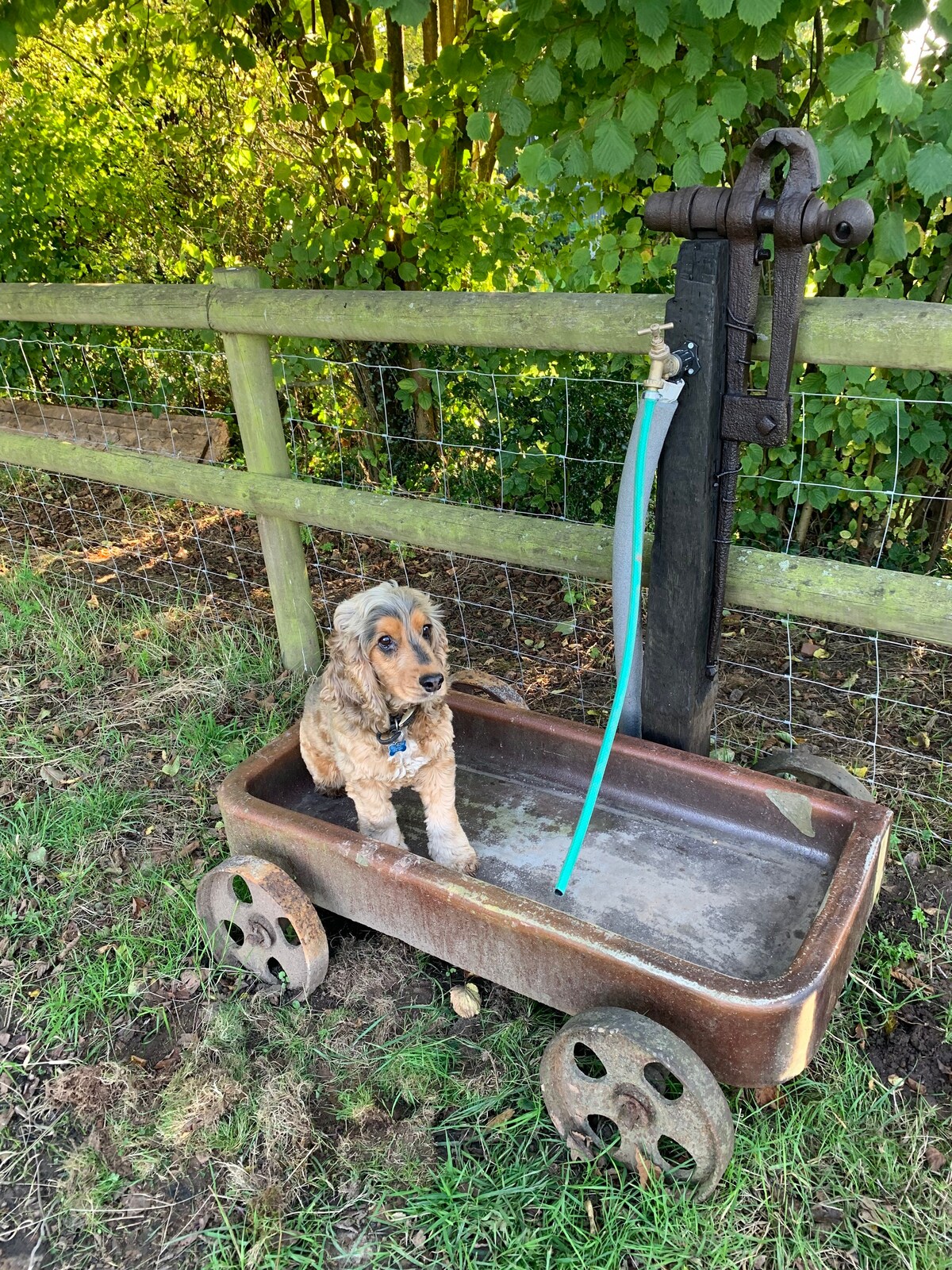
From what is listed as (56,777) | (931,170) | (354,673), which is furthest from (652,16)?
(56,777)

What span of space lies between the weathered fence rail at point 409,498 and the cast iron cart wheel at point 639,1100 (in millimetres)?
1356

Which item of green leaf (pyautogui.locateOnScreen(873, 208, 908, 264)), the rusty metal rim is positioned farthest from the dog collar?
green leaf (pyautogui.locateOnScreen(873, 208, 908, 264))

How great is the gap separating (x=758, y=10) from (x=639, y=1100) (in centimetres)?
282

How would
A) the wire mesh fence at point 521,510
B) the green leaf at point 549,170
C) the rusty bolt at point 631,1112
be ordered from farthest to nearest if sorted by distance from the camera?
the wire mesh fence at point 521,510, the green leaf at point 549,170, the rusty bolt at point 631,1112

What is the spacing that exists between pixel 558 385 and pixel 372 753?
3003 millimetres

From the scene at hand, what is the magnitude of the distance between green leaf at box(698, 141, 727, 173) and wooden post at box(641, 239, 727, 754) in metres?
0.78

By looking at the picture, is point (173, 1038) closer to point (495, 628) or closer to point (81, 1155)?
point (81, 1155)

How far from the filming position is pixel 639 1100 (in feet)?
7.17

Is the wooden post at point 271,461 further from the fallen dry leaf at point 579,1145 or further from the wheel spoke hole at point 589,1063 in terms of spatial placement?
the fallen dry leaf at point 579,1145

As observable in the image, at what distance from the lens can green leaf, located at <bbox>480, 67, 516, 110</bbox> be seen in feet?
10.6

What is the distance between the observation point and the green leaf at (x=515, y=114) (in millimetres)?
3225

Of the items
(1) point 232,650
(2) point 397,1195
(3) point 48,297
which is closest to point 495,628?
(1) point 232,650

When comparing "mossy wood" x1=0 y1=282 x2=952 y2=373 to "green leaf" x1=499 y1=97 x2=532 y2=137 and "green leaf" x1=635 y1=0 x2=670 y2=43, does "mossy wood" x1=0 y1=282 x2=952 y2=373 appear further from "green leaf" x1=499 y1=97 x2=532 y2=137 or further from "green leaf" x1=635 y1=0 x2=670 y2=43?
"green leaf" x1=635 y1=0 x2=670 y2=43

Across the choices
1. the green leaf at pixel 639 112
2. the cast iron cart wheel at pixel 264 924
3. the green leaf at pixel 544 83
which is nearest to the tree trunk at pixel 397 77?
the green leaf at pixel 544 83
